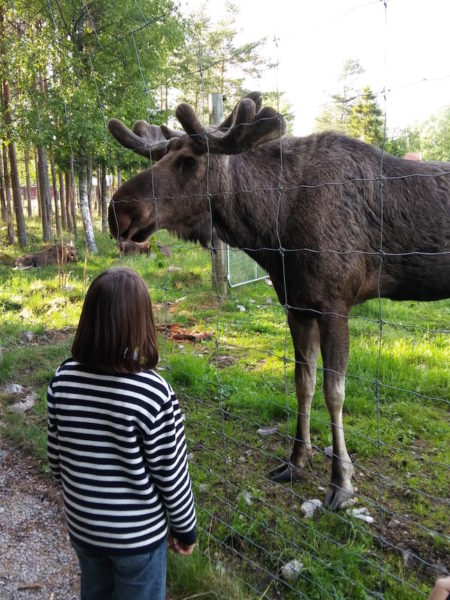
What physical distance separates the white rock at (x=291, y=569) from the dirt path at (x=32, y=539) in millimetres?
1154

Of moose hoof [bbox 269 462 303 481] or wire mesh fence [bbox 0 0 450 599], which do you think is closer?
wire mesh fence [bbox 0 0 450 599]

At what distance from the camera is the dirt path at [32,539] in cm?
260

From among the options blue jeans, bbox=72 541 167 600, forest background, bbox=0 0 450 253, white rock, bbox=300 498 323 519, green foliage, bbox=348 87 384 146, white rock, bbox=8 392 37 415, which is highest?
forest background, bbox=0 0 450 253

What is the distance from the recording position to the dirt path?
2.60 m

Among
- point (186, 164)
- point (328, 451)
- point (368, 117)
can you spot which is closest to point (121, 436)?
point (186, 164)

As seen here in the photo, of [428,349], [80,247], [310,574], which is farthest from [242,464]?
[80,247]

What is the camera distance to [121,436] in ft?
5.29

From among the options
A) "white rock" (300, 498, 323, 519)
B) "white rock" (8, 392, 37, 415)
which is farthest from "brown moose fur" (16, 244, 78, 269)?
"white rock" (300, 498, 323, 519)

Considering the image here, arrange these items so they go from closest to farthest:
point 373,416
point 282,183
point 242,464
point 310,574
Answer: point 310,574 < point 282,183 < point 242,464 < point 373,416

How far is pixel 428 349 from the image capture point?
5.25 m

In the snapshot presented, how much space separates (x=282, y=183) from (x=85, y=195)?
13793mm

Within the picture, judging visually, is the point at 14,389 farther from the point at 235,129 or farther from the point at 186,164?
the point at 235,129

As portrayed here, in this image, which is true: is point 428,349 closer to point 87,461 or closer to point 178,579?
point 178,579

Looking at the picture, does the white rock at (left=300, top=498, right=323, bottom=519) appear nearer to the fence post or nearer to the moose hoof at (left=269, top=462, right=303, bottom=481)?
the moose hoof at (left=269, top=462, right=303, bottom=481)
